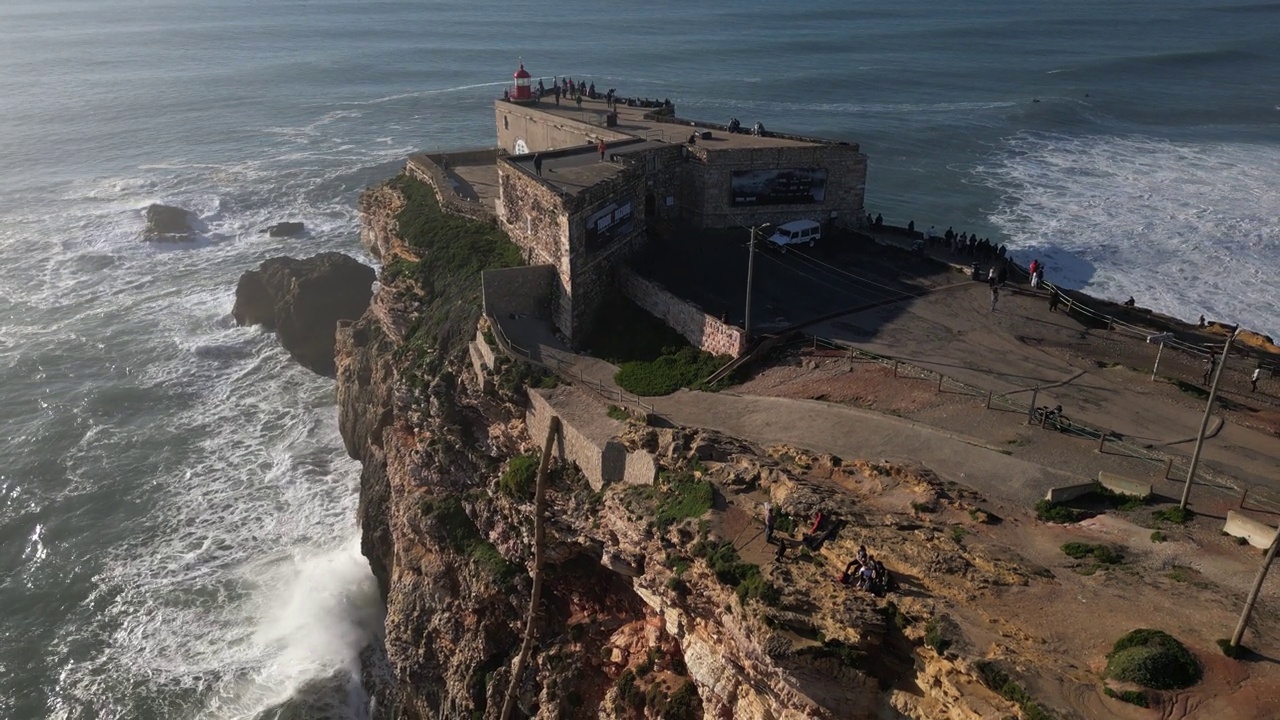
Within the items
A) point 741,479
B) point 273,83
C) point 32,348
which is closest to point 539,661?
point 741,479

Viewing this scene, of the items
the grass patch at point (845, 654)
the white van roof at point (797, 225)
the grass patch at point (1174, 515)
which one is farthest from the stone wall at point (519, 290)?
the grass patch at point (1174, 515)

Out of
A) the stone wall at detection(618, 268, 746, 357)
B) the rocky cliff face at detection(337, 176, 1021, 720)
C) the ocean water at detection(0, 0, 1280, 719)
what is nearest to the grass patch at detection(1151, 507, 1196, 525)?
the rocky cliff face at detection(337, 176, 1021, 720)

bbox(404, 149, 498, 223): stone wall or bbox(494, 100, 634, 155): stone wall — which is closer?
bbox(494, 100, 634, 155): stone wall

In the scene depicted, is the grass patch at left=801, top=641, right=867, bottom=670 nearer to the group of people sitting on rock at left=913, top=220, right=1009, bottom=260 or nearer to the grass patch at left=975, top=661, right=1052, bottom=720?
Result: the grass patch at left=975, top=661, right=1052, bottom=720

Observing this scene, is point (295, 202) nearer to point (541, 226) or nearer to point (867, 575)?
point (541, 226)

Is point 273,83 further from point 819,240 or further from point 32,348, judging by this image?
point 819,240

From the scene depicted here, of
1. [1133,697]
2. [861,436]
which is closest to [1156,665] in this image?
[1133,697]
